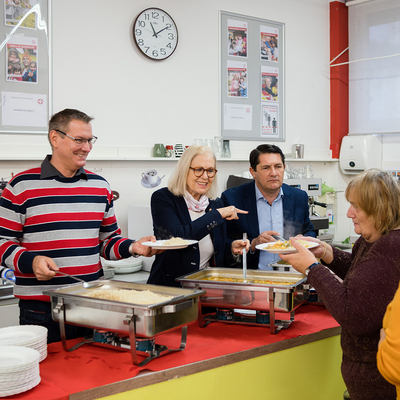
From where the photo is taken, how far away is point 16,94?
3.66 m

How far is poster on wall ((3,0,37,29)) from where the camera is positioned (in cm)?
357

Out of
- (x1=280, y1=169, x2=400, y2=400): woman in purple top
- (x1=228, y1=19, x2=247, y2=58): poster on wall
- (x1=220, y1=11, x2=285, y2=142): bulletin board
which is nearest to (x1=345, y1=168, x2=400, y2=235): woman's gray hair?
(x1=280, y1=169, x2=400, y2=400): woman in purple top

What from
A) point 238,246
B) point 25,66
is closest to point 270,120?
point 25,66

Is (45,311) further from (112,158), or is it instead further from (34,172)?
(112,158)

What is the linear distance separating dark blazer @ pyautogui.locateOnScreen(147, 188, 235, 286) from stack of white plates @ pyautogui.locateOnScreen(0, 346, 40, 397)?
3.43 feet

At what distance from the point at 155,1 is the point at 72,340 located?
3.38 meters

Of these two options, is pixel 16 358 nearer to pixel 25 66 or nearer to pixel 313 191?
pixel 25 66

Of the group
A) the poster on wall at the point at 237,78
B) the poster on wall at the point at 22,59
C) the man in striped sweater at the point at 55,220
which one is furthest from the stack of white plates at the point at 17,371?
the poster on wall at the point at 237,78

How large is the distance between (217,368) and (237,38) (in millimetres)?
3905

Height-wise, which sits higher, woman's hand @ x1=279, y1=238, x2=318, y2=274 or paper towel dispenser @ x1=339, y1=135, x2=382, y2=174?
paper towel dispenser @ x1=339, y1=135, x2=382, y2=174

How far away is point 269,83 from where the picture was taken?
520 centimetres

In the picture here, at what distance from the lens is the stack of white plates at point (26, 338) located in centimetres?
164

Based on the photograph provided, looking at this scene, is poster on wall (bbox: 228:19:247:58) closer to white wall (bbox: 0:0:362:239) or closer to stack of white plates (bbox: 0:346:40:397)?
white wall (bbox: 0:0:362:239)

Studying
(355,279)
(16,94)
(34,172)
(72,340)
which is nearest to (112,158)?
(16,94)
